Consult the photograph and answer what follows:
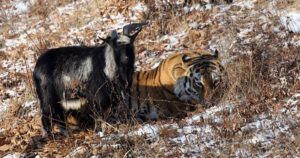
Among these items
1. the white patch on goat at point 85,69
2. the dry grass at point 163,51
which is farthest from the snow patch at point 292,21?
the white patch on goat at point 85,69

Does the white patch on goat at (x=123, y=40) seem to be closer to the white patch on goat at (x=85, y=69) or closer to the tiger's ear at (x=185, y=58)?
the white patch on goat at (x=85, y=69)

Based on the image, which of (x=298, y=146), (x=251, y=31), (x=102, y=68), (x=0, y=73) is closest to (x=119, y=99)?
(x=102, y=68)

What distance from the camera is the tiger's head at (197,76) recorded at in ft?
27.3

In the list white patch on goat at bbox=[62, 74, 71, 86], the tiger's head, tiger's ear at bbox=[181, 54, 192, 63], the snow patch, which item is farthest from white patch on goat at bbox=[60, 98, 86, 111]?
the snow patch

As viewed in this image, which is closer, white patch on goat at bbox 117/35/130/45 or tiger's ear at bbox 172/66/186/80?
white patch on goat at bbox 117/35/130/45

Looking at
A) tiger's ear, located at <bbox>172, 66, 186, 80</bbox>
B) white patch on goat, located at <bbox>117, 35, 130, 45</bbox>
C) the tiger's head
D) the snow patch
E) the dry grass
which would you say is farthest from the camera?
the snow patch

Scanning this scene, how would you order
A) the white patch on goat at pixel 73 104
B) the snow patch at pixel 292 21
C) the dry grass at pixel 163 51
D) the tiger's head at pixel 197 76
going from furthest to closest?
1. the snow patch at pixel 292 21
2. the tiger's head at pixel 197 76
3. the white patch on goat at pixel 73 104
4. the dry grass at pixel 163 51

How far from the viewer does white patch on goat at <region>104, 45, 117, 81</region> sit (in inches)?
297

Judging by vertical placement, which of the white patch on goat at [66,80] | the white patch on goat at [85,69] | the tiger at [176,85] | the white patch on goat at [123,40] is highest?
the white patch on goat at [123,40]

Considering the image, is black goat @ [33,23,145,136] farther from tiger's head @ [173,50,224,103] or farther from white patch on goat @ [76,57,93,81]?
tiger's head @ [173,50,224,103]

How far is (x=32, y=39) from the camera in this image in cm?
1220

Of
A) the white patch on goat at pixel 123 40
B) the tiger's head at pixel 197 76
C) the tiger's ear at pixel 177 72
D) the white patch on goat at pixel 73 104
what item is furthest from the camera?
the tiger's ear at pixel 177 72

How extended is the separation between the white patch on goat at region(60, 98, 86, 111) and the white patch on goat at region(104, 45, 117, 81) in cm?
49

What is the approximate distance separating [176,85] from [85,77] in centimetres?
158
